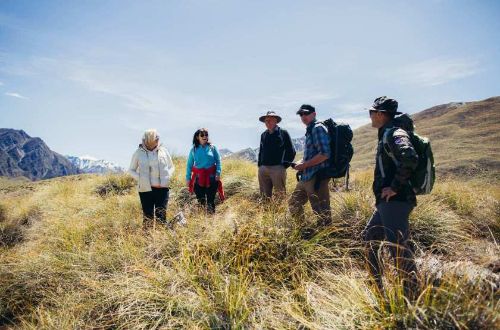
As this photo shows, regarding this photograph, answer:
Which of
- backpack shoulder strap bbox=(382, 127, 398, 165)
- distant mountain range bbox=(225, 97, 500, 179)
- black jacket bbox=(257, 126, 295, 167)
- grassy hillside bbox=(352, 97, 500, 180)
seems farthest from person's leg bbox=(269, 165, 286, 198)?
grassy hillside bbox=(352, 97, 500, 180)

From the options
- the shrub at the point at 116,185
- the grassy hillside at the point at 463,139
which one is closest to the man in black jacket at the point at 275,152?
the shrub at the point at 116,185

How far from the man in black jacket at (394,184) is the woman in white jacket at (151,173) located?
4.19m

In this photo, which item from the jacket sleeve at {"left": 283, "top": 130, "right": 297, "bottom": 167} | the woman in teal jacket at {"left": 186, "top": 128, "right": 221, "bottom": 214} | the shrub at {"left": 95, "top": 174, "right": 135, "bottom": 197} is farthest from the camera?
the shrub at {"left": 95, "top": 174, "right": 135, "bottom": 197}

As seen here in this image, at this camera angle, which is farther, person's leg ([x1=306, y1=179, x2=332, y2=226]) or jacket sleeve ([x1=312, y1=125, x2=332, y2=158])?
person's leg ([x1=306, y1=179, x2=332, y2=226])

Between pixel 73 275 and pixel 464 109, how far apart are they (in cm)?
13137

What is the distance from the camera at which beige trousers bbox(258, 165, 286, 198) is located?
626cm

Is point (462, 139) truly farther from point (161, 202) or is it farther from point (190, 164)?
point (161, 202)

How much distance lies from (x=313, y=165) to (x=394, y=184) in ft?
5.55

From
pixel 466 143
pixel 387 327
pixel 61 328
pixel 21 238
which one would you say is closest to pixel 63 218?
pixel 21 238

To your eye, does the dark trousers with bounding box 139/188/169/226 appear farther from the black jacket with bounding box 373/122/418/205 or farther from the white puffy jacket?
the black jacket with bounding box 373/122/418/205

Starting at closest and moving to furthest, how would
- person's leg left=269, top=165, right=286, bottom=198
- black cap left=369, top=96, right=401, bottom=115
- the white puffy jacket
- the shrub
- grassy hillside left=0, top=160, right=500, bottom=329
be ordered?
grassy hillside left=0, top=160, right=500, bottom=329 < black cap left=369, top=96, right=401, bottom=115 < the white puffy jacket < person's leg left=269, top=165, right=286, bottom=198 < the shrub

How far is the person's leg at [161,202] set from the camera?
6.17 meters

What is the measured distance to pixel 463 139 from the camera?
75.2 meters

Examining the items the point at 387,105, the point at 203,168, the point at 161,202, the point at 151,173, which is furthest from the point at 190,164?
the point at 387,105
